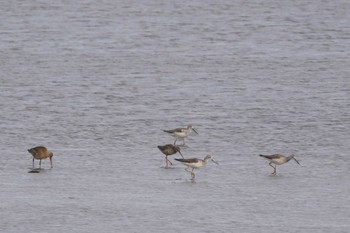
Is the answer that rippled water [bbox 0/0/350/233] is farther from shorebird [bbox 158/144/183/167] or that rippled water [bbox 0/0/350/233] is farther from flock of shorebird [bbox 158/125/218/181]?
shorebird [bbox 158/144/183/167]

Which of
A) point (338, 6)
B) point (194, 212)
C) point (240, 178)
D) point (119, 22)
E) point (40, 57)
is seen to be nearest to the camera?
point (194, 212)

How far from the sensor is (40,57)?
1128 inches

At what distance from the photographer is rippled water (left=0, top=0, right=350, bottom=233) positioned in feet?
49.8

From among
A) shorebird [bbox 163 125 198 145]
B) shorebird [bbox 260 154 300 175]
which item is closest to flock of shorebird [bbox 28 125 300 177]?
shorebird [bbox 260 154 300 175]

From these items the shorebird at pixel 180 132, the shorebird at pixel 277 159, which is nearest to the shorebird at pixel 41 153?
the shorebird at pixel 180 132

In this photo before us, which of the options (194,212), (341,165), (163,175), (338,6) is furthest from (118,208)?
(338,6)

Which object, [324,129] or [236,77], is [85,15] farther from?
[324,129]

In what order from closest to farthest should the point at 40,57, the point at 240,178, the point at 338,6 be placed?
the point at 240,178 → the point at 40,57 → the point at 338,6

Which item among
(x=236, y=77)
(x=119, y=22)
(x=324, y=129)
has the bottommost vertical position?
(x=324, y=129)

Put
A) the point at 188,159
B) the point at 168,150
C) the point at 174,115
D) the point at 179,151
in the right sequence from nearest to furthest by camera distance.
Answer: the point at 188,159 → the point at 168,150 → the point at 179,151 → the point at 174,115

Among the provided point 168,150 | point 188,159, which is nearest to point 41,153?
point 168,150

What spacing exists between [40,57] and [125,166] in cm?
1154

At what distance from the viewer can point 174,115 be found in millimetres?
21906

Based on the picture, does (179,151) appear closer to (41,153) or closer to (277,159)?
(277,159)
